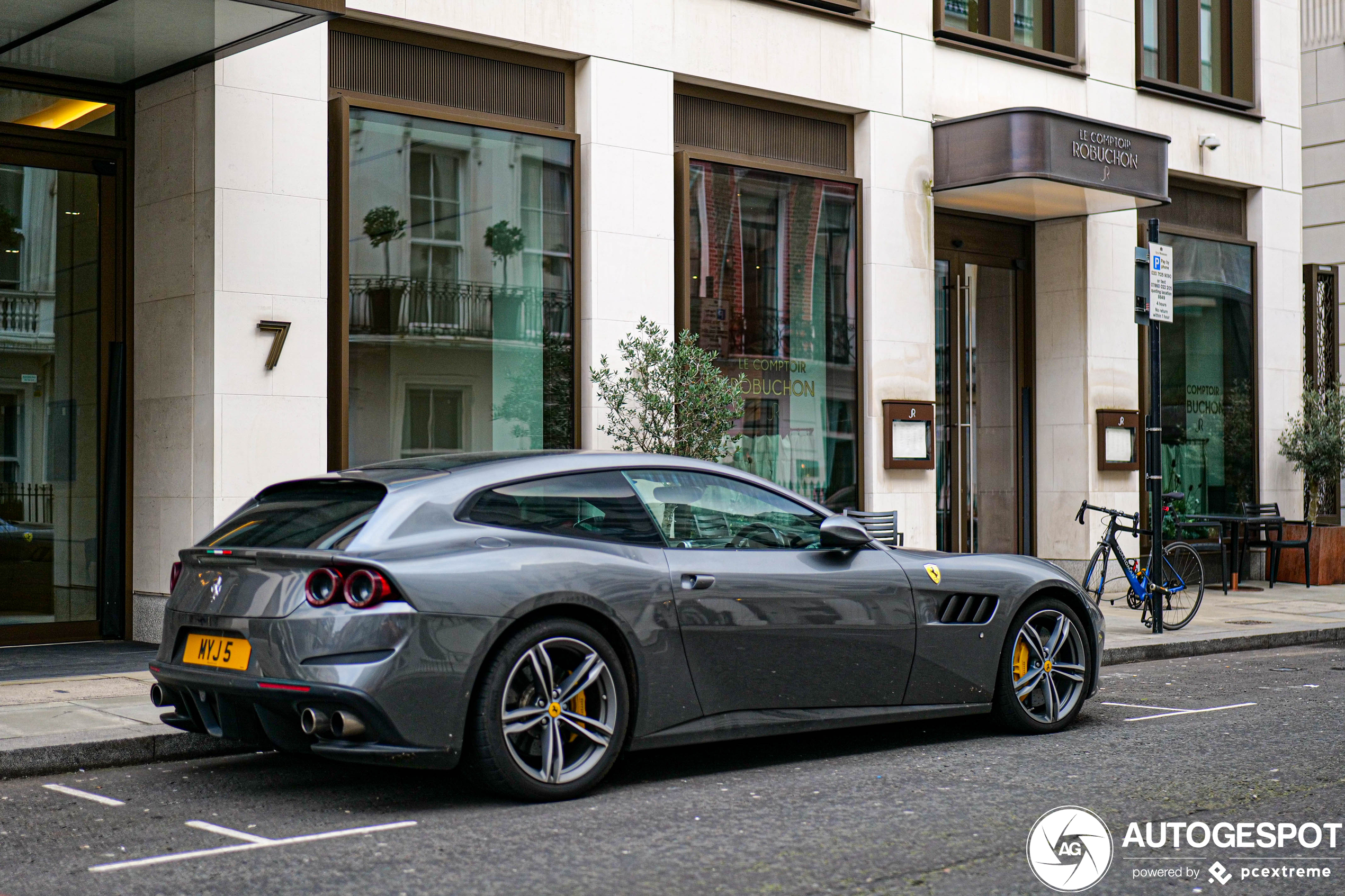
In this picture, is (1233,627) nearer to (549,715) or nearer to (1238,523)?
(1238,523)

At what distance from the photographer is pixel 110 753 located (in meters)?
6.79

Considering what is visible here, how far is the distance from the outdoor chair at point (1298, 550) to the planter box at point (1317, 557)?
0.04m

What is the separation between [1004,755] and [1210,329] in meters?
12.6

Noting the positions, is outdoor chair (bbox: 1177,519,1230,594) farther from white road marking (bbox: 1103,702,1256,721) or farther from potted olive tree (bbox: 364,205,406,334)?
potted olive tree (bbox: 364,205,406,334)

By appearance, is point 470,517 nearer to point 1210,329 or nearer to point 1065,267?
point 1065,267

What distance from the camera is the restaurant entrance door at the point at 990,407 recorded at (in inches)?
651

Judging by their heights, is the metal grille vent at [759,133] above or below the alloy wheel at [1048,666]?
above

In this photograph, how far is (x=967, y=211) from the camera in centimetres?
1611

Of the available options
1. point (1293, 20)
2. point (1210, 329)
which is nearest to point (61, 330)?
point (1210, 329)

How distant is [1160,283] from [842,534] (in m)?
6.80

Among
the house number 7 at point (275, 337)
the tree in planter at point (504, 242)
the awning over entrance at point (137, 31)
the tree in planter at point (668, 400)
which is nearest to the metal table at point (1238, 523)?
the tree in planter at point (668, 400)

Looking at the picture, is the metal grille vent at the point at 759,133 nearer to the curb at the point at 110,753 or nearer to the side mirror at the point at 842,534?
the side mirror at the point at 842,534

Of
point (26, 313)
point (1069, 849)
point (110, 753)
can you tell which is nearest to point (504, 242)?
point (26, 313)

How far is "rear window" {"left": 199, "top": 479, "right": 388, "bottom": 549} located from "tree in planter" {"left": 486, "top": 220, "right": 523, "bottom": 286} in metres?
6.01
